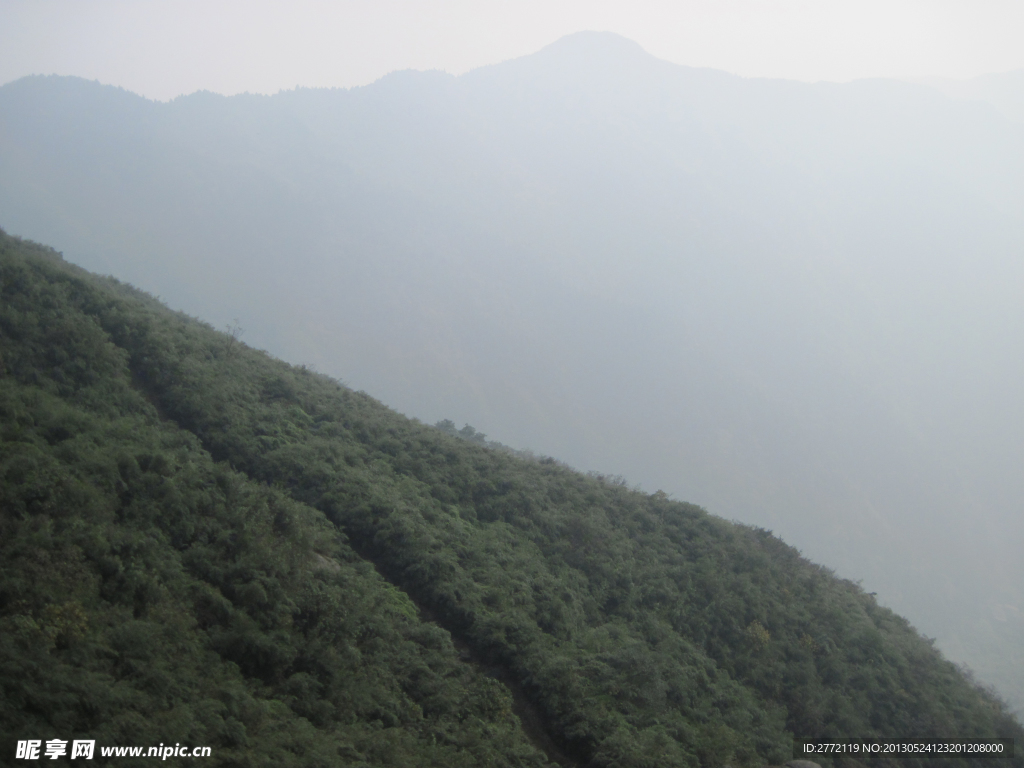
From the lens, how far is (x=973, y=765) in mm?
16688

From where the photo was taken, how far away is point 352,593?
1226 cm

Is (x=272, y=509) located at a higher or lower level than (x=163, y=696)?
higher

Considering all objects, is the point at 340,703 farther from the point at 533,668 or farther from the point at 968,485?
the point at 968,485

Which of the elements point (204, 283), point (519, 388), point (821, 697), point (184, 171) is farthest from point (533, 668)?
point (184, 171)

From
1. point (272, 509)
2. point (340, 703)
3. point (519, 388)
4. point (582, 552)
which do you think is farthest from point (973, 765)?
point (519, 388)

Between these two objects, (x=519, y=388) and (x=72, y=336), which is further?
(x=519, y=388)

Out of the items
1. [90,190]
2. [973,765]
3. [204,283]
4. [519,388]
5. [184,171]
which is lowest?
[973,765]

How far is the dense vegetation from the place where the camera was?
27.7 ft

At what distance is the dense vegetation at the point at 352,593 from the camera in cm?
843

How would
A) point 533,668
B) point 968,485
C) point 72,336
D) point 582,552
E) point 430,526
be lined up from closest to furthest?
point 533,668 → point 72,336 → point 430,526 → point 582,552 → point 968,485

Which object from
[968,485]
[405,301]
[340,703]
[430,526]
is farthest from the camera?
[405,301]

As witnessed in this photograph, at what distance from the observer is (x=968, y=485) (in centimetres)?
16825

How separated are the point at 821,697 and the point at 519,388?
139 m

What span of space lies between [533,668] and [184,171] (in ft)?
719
